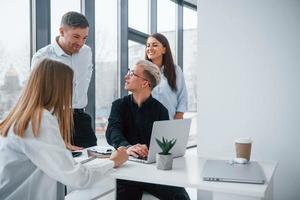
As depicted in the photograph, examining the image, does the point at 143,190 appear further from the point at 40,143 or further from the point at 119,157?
the point at 40,143

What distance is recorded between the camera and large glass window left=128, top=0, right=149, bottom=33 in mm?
4371

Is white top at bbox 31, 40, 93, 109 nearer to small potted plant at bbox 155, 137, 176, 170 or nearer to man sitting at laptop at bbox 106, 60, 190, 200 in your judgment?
man sitting at laptop at bbox 106, 60, 190, 200

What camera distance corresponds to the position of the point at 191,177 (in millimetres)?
1433

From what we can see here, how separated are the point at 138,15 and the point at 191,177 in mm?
3531

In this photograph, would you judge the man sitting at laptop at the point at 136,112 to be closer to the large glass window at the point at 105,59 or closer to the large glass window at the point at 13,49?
the large glass window at the point at 13,49

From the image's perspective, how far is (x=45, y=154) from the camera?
48.8 inches

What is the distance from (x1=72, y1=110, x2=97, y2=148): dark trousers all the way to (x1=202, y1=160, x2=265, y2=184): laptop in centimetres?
122

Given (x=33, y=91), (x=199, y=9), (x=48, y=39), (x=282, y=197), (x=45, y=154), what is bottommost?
(x=282, y=197)

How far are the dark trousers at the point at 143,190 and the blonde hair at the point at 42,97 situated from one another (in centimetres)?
66

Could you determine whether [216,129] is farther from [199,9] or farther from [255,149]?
[199,9]

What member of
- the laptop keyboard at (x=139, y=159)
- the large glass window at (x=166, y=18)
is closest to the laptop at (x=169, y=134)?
the laptop keyboard at (x=139, y=159)

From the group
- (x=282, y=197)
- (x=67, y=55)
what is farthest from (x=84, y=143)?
(x=282, y=197)

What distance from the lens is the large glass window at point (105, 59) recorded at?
374cm

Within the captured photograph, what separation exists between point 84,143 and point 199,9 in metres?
1.37
